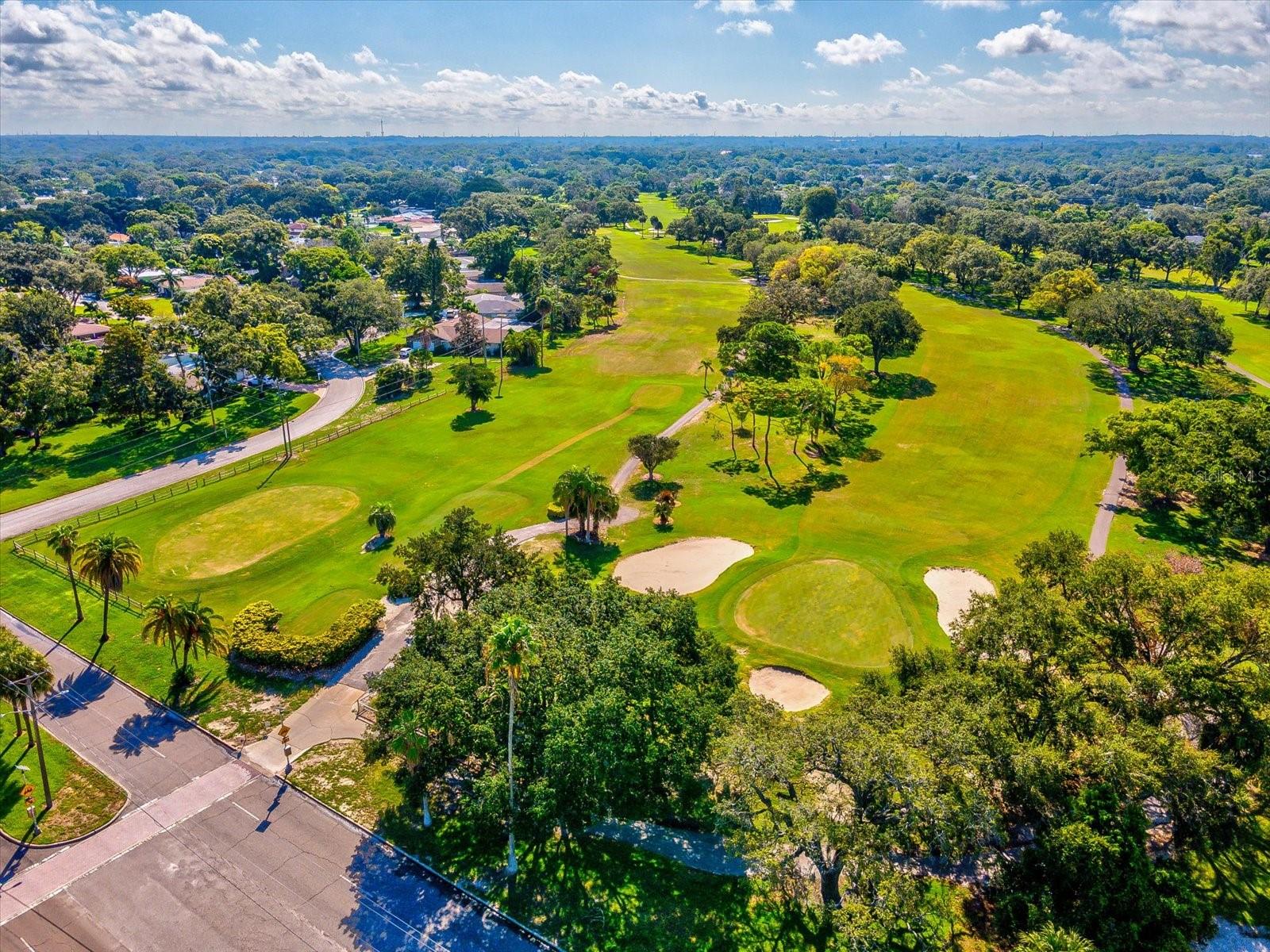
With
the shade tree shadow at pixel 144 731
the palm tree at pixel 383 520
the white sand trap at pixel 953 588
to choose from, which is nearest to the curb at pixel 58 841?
the shade tree shadow at pixel 144 731

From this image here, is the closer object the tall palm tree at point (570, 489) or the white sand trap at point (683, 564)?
the white sand trap at point (683, 564)

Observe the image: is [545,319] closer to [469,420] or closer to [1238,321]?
[469,420]

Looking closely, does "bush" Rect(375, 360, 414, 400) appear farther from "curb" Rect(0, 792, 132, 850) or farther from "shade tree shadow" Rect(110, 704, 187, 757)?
"curb" Rect(0, 792, 132, 850)

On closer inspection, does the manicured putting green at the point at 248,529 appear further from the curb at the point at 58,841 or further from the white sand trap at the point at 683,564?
the white sand trap at the point at 683,564

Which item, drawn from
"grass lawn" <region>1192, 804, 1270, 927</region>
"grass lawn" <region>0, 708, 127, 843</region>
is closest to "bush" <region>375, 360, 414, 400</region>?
"grass lawn" <region>0, 708, 127, 843</region>

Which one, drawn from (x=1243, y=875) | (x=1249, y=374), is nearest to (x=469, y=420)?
(x=1243, y=875)
